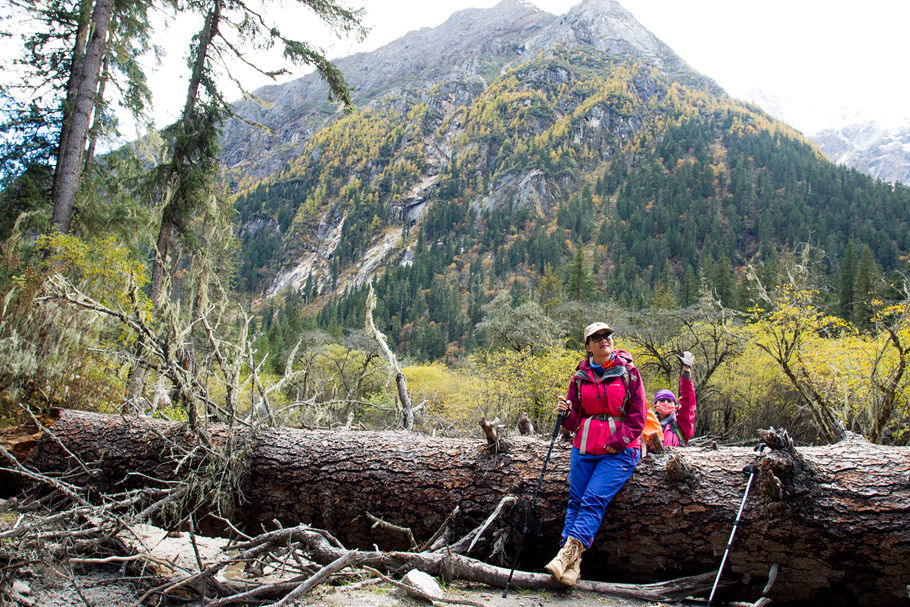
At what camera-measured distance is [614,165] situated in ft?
403

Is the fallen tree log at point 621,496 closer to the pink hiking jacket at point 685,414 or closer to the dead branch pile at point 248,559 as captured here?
the dead branch pile at point 248,559

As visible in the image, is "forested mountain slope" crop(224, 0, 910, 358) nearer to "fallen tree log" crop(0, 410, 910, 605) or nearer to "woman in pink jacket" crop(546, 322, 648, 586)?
"fallen tree log" crop(0, 410, 910, 605)

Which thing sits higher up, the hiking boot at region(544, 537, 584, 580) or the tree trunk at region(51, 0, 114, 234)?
the tree trunk at region(51, 0, 114, 234)

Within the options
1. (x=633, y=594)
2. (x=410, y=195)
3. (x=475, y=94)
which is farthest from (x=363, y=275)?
(x=633, y=594)

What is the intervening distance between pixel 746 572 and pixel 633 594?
0.77 metres

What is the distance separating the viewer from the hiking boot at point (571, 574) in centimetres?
283

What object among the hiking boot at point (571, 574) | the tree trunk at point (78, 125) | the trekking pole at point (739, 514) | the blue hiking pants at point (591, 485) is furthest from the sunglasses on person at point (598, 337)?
the tree trunk at point (78, 125)

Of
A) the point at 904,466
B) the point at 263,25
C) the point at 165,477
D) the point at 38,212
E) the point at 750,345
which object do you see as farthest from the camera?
the point at 750,345

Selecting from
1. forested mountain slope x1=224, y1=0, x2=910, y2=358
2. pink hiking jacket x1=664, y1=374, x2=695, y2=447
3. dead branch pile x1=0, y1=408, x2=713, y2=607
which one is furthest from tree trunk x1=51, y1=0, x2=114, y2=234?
forested mountain slope x1=224, y1=0, x2=910, y2=358

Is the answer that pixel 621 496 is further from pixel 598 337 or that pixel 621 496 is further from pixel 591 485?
pixel 598 337

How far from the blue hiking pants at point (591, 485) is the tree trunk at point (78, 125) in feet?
32.1

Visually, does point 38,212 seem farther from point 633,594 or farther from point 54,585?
point 633,594

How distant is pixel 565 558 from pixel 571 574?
0.10m

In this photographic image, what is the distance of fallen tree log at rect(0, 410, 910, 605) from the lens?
2.83 metres
